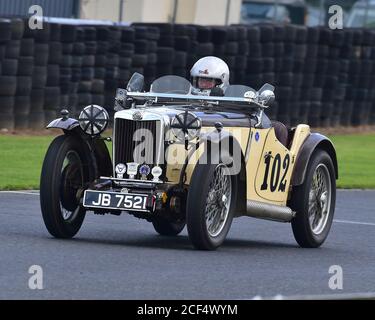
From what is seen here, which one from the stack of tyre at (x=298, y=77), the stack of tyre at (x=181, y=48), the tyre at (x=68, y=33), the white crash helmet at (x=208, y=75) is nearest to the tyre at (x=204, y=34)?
the stack of tyre at (x=181, y=48)

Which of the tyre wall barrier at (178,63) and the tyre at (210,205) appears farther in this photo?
the tyre wall barrier at (178,63)

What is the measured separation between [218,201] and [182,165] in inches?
15.6

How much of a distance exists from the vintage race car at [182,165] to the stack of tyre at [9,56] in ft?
27.8

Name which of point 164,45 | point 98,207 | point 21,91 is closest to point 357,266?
point 98,207

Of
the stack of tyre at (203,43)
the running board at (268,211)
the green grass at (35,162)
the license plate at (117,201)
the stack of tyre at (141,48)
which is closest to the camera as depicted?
the license plate at (117,201)

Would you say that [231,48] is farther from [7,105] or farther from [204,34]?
[7,105]

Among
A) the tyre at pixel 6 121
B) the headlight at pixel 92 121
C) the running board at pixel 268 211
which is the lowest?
the tyre at pixel 6 121

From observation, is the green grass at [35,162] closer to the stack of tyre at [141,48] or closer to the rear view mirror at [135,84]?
the stack of tyre at [141,48]

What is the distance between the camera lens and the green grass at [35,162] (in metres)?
15.8

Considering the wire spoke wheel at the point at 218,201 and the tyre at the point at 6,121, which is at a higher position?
the wire spoke wheel at the point at 218,201

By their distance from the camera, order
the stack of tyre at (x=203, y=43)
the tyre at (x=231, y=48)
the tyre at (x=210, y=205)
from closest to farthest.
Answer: the tyre at (x=210, y=205) → the stack of tyre at (x=203, y=43) → the tyre at (x=231, y=48)

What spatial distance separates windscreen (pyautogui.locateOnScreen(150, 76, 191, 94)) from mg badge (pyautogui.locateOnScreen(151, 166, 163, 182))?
1189mm

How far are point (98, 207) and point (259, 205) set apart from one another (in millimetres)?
1440

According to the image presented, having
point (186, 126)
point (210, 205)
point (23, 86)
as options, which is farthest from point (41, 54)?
point (210, 205)
